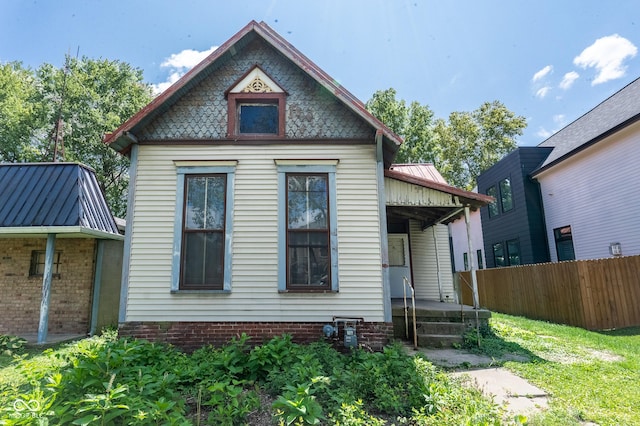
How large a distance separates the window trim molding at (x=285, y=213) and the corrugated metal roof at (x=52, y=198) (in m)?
4.74

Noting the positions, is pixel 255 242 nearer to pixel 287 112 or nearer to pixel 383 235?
pixel 383 235

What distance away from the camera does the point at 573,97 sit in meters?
18.6

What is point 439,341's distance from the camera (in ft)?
22.1

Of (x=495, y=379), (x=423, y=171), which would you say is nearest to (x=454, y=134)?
(x=423, y=171)

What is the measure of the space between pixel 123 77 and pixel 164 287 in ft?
76.5

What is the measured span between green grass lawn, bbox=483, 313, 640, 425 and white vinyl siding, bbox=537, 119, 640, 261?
4383 mm

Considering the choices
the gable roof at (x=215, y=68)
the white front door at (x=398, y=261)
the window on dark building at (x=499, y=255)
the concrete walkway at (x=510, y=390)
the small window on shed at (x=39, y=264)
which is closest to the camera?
the concrete walkway at (x=510, y=390)

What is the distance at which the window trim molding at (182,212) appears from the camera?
623cm

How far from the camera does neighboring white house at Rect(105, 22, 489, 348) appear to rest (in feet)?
20.3

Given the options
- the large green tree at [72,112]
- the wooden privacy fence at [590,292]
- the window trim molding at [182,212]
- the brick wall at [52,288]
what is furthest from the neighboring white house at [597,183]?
the large green tree at [72,112]

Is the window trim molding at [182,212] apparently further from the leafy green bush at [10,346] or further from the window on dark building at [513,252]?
the window on dark building at [513,252]

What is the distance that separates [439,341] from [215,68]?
23.1ft

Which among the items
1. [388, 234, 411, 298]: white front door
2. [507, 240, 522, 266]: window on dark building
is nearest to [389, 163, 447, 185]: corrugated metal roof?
[388, 234, 411, 298]: white front door

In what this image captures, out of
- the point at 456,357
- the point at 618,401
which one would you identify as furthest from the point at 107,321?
the point at 618,401
